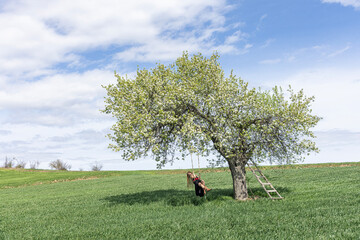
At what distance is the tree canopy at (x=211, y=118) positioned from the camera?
2117cm

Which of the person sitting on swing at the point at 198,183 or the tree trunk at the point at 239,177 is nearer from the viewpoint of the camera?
the person sitting on swing at the point at 198,183

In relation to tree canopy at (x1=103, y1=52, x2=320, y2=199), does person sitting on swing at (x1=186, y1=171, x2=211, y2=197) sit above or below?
below

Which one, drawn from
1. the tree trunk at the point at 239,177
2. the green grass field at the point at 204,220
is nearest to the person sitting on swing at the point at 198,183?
the green grass field at the point at 204,220

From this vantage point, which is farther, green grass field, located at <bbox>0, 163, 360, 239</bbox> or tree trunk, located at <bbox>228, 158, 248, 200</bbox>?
tree trunk, located at <bbox>228, 158, 248, 200</bbox>

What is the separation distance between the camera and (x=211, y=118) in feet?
72.3

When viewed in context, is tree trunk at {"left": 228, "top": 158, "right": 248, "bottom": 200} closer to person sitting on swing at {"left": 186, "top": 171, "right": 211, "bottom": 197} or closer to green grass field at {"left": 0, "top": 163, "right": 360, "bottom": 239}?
green grass field at {"left": 0, "top": 163, "right": 360, "bottom": 239}

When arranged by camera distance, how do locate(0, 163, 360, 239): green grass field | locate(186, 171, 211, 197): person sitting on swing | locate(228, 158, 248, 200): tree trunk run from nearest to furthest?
locate(0, 163, 360, 239): green grass field, locate(186, 171, 211, 197): person sitting on swing, locate(228, 158, 248, 200): tree trunk

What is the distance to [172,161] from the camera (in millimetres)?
23828

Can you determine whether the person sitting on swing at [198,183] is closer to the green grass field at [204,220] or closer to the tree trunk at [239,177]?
the green grass field at [204,220]

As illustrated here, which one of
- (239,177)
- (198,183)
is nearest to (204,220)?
(198,183)

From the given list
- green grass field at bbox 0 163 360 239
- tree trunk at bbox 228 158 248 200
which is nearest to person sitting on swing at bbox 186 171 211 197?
green grass field at bbox 0 163 360 239

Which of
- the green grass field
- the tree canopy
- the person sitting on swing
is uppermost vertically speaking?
the tree canopy

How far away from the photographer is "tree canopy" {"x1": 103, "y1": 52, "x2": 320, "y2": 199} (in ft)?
69.5

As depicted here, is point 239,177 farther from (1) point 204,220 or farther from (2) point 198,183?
(1) point 204,220
